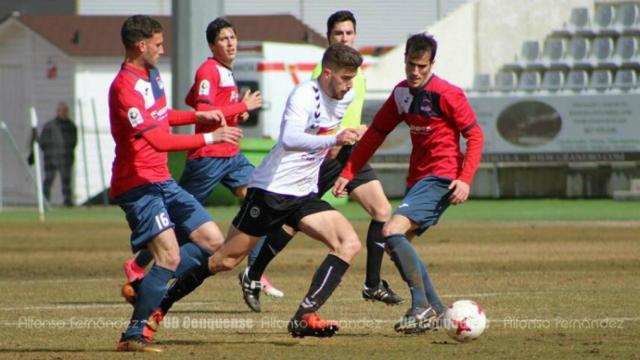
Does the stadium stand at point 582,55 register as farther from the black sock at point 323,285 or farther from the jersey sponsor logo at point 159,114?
the jersey sponsor logo at point 159,114

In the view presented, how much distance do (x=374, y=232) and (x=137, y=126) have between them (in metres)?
3.08

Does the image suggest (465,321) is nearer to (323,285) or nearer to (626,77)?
(323,285)

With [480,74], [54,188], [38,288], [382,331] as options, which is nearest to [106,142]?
[54,188]

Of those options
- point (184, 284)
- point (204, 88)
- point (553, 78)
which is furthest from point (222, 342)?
point (553, 78)

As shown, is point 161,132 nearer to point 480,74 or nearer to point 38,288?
point 38,288

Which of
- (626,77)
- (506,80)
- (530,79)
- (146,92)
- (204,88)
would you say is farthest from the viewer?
(506,80)

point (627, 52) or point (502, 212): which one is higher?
point (627, 52)

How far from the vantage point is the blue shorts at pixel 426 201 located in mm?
10156

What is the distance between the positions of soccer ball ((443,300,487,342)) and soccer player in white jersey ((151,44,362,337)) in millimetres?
763

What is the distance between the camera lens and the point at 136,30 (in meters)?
9.44

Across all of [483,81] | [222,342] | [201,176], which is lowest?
[222,342]

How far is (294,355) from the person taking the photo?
8.98 m

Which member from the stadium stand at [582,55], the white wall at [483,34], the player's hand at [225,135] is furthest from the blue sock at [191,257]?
the white wall at [483,34]

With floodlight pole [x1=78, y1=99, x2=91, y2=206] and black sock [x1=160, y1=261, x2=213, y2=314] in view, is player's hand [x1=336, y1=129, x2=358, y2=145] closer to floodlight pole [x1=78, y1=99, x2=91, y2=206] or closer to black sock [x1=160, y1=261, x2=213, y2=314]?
black sock [x1=160, y1=261, x2=213, y2=314]
